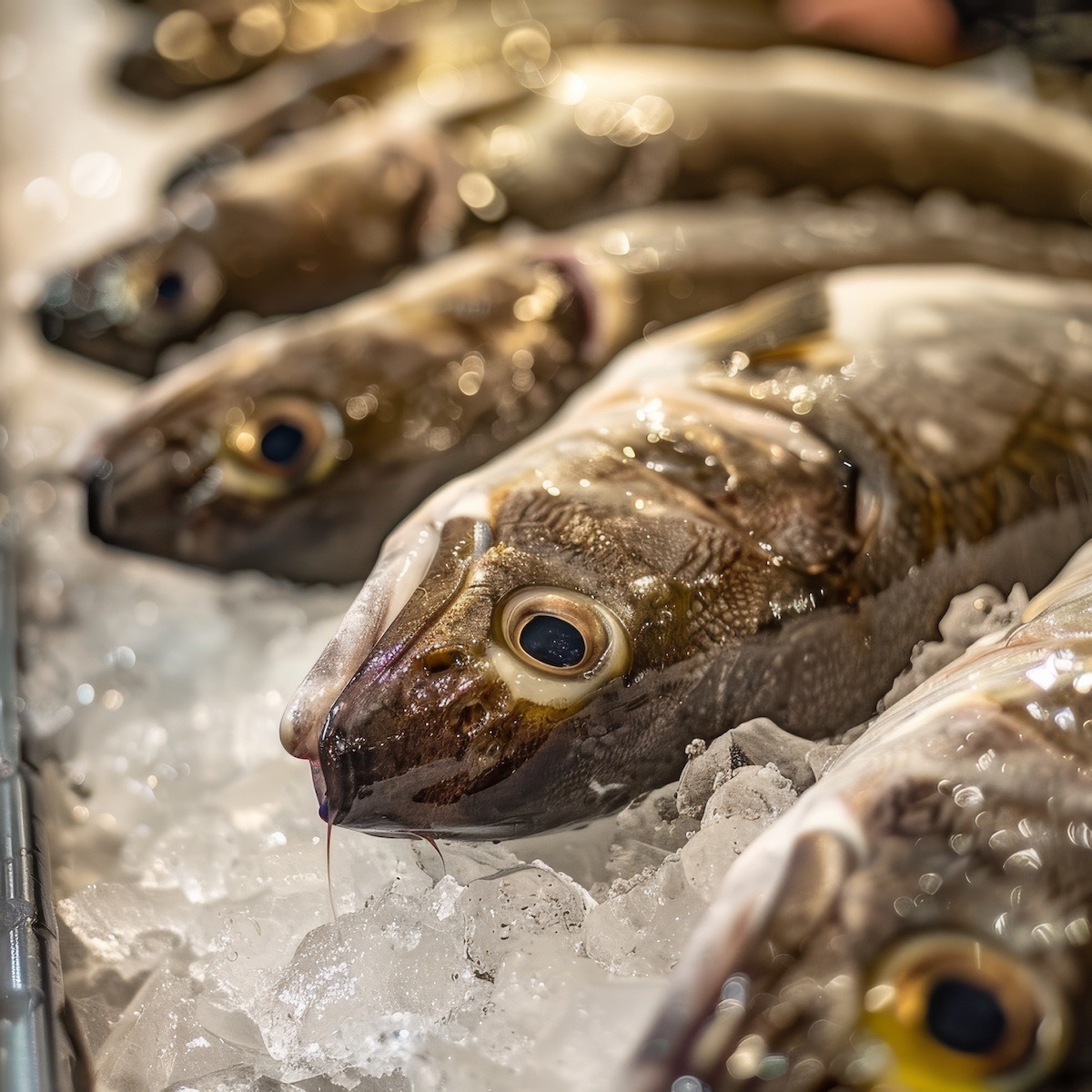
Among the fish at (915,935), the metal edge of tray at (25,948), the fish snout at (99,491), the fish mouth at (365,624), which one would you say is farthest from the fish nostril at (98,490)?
the fish at (915,935)

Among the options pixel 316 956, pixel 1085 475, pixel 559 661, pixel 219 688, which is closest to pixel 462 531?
pixel 559 661

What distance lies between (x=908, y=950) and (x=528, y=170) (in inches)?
92.2

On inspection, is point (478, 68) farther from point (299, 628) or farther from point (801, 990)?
point (801, 990)

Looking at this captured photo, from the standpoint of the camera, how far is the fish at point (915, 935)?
3.10 ft

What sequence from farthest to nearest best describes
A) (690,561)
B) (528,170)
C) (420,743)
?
(528,170), (690,561), (420,743)

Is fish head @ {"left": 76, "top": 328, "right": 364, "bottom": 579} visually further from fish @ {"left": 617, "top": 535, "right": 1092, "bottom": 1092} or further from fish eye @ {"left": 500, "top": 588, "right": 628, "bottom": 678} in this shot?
fish @ {"left": 617, "top": 535, "right": 1092, "bottom": 1092}

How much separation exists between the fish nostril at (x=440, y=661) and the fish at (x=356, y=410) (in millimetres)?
833

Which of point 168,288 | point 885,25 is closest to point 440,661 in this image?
point 168,288

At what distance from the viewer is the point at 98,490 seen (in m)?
2.07

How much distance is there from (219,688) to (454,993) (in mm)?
878

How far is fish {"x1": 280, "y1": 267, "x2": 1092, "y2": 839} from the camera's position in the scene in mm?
1308

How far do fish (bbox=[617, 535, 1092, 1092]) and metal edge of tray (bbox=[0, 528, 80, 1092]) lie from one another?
625 millimetres

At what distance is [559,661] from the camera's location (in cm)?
134

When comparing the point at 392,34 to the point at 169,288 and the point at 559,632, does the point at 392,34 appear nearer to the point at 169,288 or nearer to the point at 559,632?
the point at 169,288
